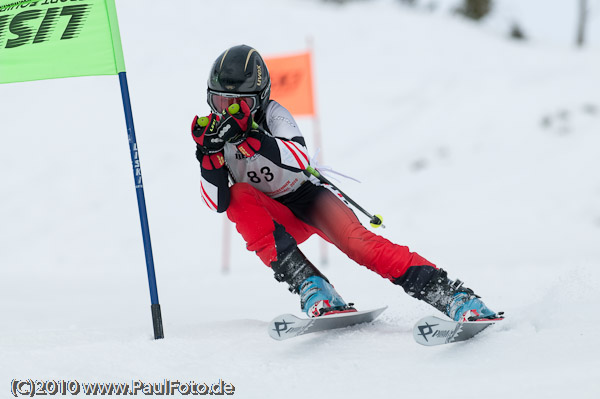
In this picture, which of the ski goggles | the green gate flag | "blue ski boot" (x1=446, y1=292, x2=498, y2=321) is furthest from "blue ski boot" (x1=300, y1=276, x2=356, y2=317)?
the green gate flag

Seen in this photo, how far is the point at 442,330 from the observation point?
113 inches

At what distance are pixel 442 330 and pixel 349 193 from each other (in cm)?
953

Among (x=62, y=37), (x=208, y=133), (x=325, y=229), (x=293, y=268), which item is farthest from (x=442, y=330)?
(x=62, y=37)

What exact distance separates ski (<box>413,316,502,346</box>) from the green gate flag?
218 cm

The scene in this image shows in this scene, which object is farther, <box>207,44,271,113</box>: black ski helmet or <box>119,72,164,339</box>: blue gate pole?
<box>119,72,164,339</box>: blue gate pole

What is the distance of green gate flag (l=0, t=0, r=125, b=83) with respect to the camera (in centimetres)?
366

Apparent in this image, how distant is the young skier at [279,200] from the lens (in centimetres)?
326

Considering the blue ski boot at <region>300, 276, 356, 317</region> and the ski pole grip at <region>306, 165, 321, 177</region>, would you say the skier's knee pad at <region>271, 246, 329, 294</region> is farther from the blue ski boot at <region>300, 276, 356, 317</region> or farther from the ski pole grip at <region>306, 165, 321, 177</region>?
the ski pole grip at <region>306, 165, 321, 177</region>

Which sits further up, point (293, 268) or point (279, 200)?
point (279, 200)

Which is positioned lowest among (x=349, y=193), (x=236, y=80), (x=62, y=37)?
(x=349, y=193)

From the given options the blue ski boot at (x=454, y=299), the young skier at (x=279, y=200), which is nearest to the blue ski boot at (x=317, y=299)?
the young skier at (x=279, y=200)

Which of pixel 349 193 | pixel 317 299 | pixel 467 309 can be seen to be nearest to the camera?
pixel 467 309

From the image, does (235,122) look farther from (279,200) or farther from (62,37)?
(62,37)

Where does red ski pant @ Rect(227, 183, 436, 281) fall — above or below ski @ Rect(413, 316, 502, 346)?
above
